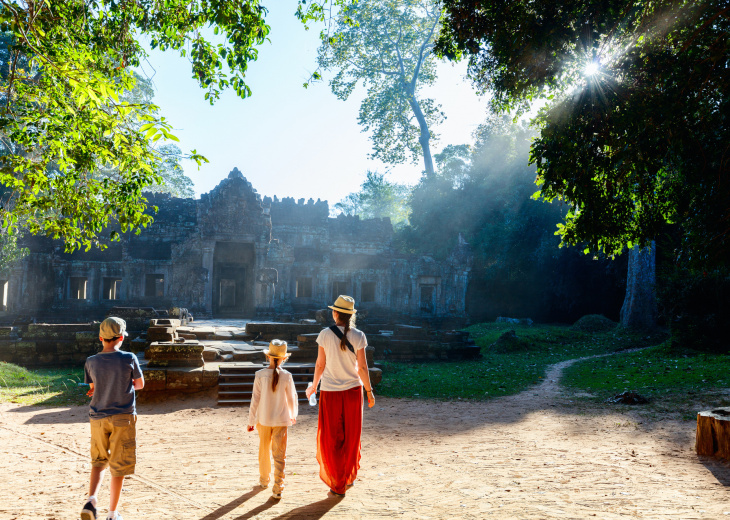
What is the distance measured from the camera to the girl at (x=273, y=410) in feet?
14.7

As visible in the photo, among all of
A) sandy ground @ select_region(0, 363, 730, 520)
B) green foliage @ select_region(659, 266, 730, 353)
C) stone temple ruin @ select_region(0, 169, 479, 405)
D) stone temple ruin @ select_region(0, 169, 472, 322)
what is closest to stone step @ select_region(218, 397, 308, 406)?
sandy ground @ select_region(0, 363, 730, 520)

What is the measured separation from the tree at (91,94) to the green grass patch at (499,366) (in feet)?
21.2

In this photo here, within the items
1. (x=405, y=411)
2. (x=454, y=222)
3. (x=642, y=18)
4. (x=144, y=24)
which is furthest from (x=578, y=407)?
(x=454, y=222)

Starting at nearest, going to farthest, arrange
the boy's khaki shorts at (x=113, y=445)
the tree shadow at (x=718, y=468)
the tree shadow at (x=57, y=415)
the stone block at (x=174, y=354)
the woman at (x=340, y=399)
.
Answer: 1. the boy's khaki shorts at (x=113, y=445)
2. the woman at (x=340, y=399)
3. the tree shadow at (x=718, y=468)
4. the tree shadow at (x=57, y=415)
5. the stone block at (x=174, y=354)

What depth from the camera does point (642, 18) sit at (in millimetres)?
6395

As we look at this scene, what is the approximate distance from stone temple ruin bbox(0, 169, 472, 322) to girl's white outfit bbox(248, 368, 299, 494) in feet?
57.1

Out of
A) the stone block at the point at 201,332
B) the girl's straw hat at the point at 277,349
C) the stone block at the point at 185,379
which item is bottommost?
the stone block at the point at 185,379

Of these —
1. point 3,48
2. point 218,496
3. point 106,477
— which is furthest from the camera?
point 3,48

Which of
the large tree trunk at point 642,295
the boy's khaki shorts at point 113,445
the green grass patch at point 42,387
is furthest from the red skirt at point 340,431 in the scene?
the large tree trunk at point 642,295

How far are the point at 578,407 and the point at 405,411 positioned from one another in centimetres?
312

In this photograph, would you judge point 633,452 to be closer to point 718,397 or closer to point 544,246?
point 718,397

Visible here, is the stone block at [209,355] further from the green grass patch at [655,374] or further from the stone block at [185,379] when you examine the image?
the green grass patch at [655,374]

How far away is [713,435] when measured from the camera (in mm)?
5770

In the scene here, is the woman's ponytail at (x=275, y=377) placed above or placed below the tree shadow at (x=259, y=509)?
above
